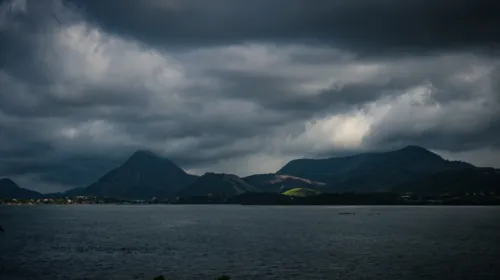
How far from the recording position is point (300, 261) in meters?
131

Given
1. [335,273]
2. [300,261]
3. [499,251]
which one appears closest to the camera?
[335,273]

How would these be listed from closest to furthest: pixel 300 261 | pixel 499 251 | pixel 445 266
Result: pixel 445 266
pixel 300 261
pixel 499 251

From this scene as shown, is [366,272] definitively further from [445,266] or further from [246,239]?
[246,239]

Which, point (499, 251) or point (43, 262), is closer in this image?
point (43, 262)

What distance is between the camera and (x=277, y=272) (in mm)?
114250

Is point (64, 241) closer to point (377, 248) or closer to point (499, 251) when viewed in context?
point (377, 248)

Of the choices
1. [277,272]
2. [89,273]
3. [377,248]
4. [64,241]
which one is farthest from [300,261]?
[64,241]

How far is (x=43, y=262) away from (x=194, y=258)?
39191 mm

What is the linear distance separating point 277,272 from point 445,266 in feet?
133

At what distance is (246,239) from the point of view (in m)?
194

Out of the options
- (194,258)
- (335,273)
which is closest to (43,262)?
(194,258)

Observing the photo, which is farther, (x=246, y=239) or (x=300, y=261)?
(x=246, y=239)

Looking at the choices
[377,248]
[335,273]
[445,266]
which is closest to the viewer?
[335,273]

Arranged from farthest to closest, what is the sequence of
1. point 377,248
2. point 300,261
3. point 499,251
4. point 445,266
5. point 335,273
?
point 377,248, point 499,251, point 300,261, point 445,266, point 335,273
